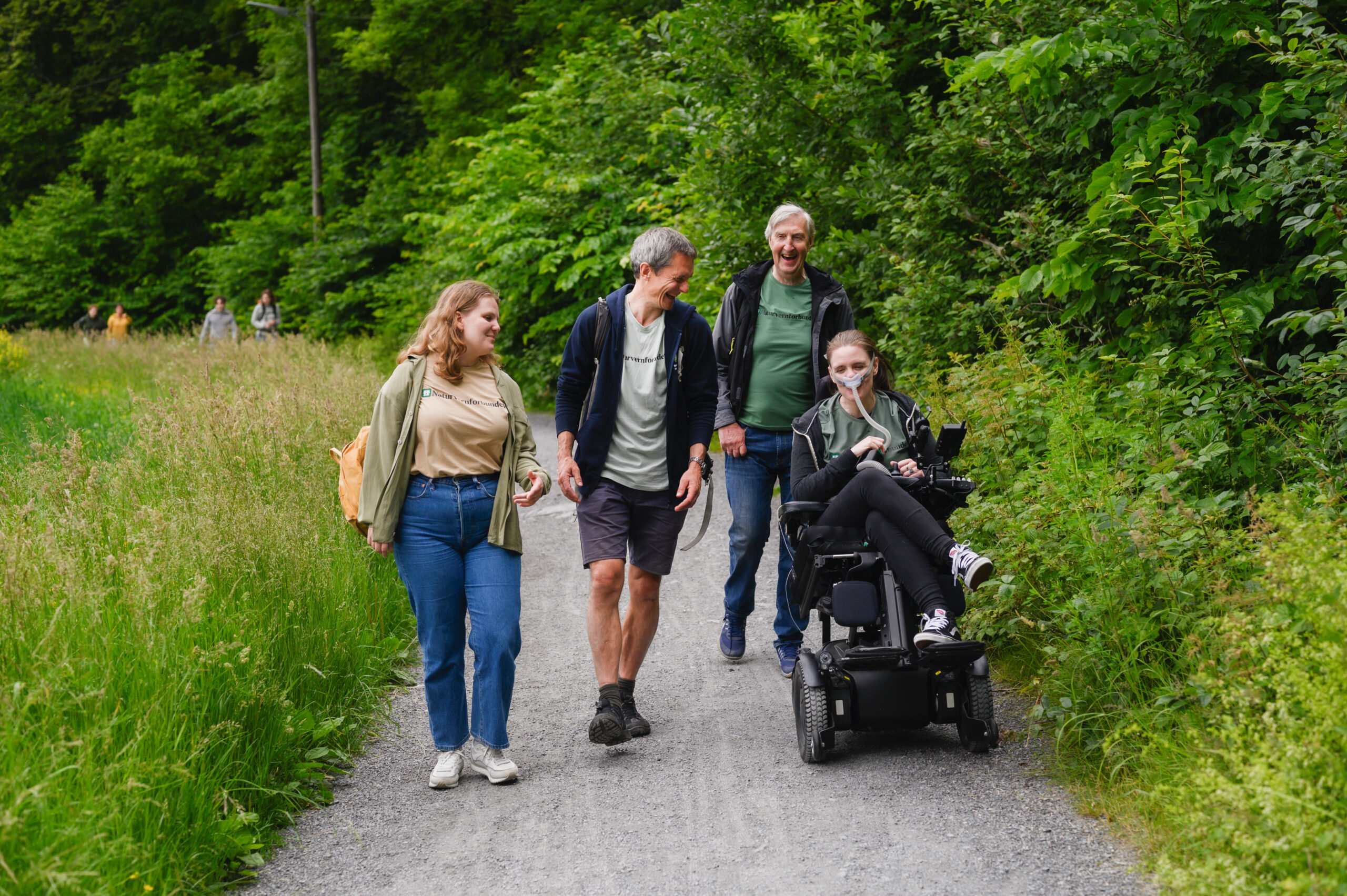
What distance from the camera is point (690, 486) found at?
4.90m

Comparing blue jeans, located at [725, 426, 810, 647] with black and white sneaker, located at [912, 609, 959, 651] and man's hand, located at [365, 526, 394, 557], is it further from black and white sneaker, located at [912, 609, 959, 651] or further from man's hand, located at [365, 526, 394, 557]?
man's hand, located at [365, 526, 394, 557]

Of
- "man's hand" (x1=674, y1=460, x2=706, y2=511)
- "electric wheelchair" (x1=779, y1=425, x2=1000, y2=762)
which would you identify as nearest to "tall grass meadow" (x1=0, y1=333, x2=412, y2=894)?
"man's hand" (x1=674, y1=460, x2=706, y2=511)

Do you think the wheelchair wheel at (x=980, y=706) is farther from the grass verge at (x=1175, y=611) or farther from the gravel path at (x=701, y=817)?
the grass verge at (x=1175, y=611)

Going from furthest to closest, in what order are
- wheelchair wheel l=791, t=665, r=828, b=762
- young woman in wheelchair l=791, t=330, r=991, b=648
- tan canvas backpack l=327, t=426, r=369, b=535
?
tan canvas backpack l=327, t=426, r=369, b=535
wheelchair wheel l=791, t=665, r=828, b=762
young woman in wheelchair l=791, t=330, r=991, b=648

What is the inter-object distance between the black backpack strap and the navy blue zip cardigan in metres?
0.01

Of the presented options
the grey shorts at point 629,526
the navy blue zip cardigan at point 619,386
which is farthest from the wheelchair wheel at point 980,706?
the navy blue zip cardigan at point 619,386

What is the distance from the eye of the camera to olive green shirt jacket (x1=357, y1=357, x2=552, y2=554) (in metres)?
4.36

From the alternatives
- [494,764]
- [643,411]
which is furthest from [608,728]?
[643,411]

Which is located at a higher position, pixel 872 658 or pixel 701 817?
pixel 872 658

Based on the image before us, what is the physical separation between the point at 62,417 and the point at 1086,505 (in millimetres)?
9021

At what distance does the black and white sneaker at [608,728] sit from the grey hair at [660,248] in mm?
1892

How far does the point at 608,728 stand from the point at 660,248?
2038mm

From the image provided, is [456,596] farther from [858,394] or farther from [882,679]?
[858,394]

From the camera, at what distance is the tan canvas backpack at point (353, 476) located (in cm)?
450
